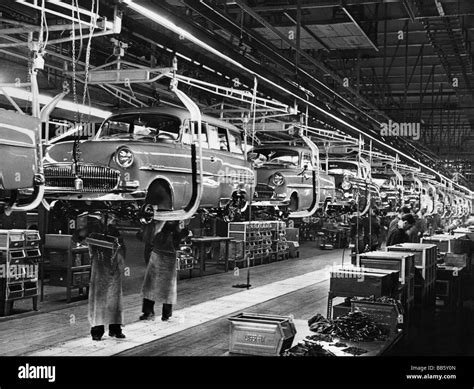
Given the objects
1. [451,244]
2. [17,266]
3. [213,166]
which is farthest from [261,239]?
[17,266]

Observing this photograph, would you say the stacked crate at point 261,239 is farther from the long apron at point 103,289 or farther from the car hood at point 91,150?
the car hood at point 91,150

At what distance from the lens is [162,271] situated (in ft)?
24.3

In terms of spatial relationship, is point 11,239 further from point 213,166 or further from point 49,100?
point 213,166

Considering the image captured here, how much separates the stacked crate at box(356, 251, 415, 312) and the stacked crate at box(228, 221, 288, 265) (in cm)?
550

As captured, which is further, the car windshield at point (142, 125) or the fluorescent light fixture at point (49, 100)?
the car windshield at point (142, 125)

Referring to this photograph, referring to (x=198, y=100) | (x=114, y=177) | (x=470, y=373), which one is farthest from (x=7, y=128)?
(x=198, y=100)

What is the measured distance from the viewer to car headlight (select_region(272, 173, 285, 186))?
358 inches

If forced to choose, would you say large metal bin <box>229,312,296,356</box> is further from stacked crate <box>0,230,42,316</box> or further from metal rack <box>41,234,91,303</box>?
metal rack <box>41,234,91,303</box>

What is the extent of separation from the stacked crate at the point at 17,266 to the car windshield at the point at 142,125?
191cm

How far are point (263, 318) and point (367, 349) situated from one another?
721 mm

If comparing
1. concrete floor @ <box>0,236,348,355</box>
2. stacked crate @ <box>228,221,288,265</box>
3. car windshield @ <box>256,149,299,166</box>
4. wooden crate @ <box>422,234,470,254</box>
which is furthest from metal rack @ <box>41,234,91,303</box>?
wooden crate @ <box>422,234,470,254</box>

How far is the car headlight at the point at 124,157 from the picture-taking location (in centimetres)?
591

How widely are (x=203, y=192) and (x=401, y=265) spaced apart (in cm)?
226

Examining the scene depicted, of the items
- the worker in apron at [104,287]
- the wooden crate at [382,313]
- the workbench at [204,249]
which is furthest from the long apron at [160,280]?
the workbench at [204,249]
